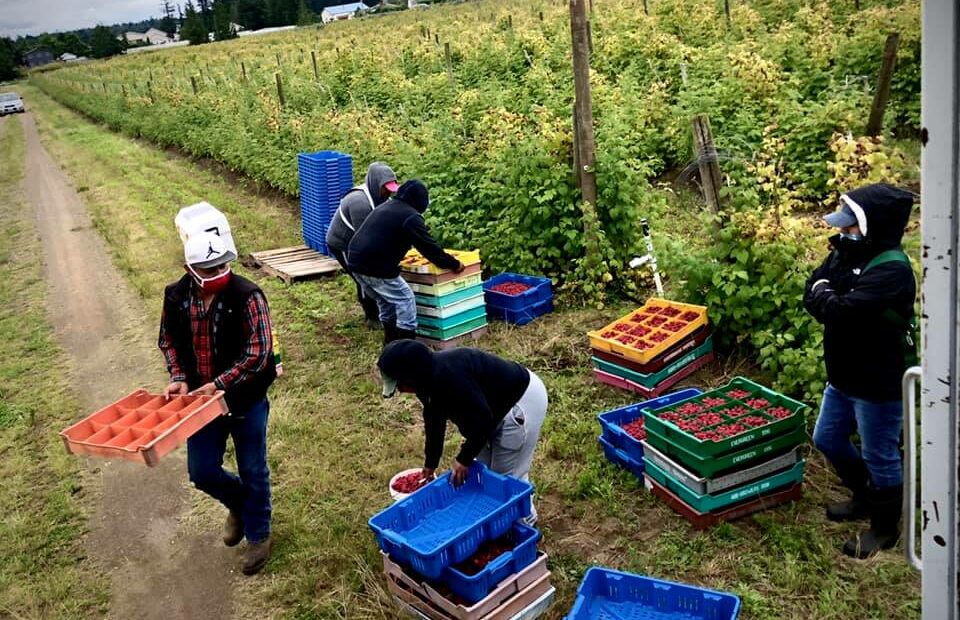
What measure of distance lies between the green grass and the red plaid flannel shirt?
73.6 inches

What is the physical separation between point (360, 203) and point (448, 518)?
4.62 m

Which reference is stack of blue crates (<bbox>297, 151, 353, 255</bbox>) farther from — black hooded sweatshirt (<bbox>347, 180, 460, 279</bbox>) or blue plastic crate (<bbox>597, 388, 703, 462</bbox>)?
blue plastic crate (<bbox>597, 388, 703, 462</bbox>)

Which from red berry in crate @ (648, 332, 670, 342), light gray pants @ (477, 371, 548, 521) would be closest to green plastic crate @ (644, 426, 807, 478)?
light gray pants @ (477, 371, 548, 521)

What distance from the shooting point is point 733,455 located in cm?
475

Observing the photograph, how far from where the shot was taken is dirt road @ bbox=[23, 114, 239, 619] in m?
5.04

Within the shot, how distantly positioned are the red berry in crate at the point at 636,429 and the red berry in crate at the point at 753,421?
2.29ft

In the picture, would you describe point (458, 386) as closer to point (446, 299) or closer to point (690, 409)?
point (690, 409)

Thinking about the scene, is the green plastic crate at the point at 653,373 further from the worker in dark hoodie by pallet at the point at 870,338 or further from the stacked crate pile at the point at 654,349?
the worker in dark hoodie by pallet at the point at 870,338

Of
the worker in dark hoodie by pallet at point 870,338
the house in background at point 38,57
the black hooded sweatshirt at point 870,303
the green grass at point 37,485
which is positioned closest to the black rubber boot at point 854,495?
the worker in dark hoodie by pallet at point 870,338

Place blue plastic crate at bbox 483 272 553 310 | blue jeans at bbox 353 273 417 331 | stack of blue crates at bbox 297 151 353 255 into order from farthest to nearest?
stack of blue crates at bbox 297 151 353 255 < blue plastic crate at bbox 483 272 553 310 < blue jeans at bbox 353 273 417 331

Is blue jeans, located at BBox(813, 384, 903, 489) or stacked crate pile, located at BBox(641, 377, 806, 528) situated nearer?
blue jeans, located at BBox(813, 384, 903, 489)

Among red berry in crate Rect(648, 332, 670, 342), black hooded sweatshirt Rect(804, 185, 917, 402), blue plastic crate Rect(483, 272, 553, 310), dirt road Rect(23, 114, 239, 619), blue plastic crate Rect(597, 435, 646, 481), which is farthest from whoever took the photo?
blue plastic crate Rect(483, 272, 553, 310)

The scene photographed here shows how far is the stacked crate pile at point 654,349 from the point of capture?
6.38 metres

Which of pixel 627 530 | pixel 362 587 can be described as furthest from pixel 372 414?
pixel 627 530
